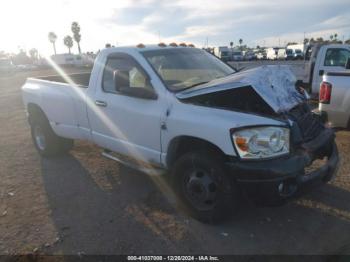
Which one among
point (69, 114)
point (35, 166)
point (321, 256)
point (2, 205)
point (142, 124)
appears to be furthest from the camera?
point (35, 166)

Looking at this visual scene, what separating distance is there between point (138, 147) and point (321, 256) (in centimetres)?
231

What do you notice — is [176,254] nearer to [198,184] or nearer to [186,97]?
[198,184]

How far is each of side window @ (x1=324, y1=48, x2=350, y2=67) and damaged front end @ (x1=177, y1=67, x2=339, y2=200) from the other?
7635mm

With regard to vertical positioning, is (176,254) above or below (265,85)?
below

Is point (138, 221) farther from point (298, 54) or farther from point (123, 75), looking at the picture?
point (298, 54)

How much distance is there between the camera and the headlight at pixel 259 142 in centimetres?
318

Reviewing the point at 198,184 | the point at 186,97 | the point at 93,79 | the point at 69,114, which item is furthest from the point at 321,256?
the point at 69,114

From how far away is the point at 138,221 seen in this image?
12.8 feet

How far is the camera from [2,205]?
455 centimetres

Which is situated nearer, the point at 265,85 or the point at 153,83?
the point at 265,85

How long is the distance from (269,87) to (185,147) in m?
1.10

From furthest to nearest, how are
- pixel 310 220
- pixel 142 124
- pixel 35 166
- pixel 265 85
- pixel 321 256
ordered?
pixel 35 166, pixel 142 124, pixel 310 220, pixel 265 85, pixel 321 256

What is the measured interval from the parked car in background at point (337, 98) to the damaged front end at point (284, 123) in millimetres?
2353

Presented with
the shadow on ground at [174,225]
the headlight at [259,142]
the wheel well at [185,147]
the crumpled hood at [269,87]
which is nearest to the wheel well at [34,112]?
the shadow on ground at [174,225]
